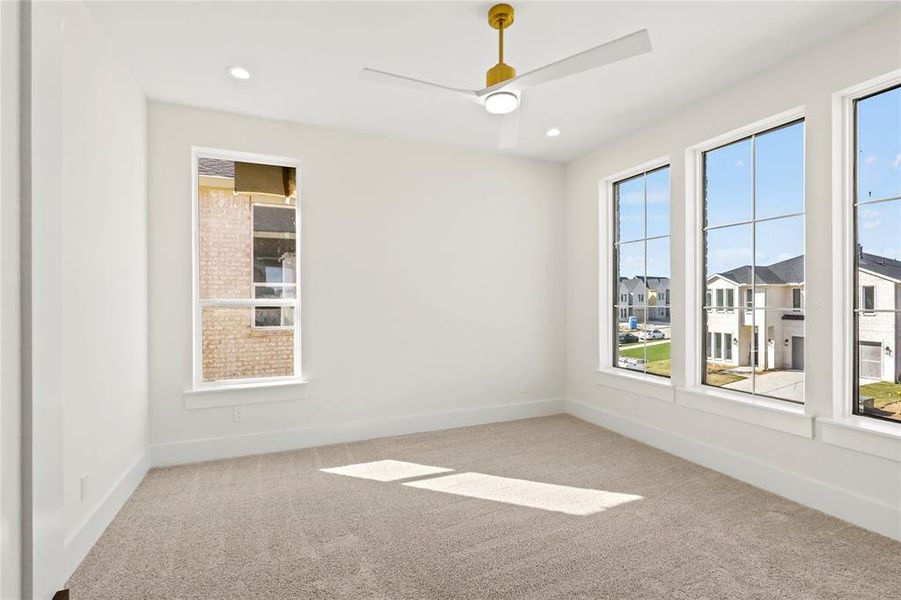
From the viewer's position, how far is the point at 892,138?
2.65m

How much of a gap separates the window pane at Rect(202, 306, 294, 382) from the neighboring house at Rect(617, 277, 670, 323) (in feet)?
10.7

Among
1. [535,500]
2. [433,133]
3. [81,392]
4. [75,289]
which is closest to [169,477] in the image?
[81,392]

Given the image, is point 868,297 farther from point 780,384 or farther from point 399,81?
point 399,81

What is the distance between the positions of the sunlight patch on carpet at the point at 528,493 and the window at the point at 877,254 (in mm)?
1549

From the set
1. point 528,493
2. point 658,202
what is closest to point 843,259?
point 658,202

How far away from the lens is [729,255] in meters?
3.57

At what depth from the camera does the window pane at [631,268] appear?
4469 mm

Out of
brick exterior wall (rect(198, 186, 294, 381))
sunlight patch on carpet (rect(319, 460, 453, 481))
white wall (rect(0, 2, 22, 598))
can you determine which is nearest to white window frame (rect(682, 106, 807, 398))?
sunlight patch on carpet (rect(319, 460, 453, 481))

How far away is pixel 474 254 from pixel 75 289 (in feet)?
10.9

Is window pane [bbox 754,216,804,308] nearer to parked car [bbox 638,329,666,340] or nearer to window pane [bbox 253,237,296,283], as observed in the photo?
parked car [bbox 638,329,666,340]

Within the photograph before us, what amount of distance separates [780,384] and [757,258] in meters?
0.91

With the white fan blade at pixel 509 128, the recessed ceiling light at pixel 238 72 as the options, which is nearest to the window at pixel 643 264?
the white fan blade at pixel 509 128

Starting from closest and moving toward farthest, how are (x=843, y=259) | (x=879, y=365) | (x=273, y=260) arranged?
1. (x=879, y=365)
2. (x=843, y=259)
3. (x=273, y=260)

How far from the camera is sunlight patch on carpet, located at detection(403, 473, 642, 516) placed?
290 cm
